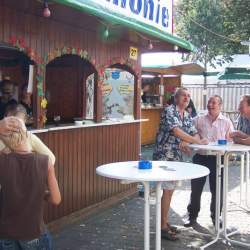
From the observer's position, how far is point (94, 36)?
6371 millimetres

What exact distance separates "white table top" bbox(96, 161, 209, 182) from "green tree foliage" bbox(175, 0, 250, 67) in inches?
533

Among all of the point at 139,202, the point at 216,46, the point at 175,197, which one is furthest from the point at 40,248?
the point at 216,46

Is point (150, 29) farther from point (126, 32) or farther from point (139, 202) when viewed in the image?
point (139, 202)

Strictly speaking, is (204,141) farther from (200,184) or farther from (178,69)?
(178,69)

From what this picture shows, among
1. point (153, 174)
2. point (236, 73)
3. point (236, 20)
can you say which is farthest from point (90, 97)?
point (236, 20)

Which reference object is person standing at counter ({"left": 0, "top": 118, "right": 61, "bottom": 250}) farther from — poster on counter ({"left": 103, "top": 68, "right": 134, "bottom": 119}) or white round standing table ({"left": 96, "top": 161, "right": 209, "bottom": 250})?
poster on counter ({"left": 103, "top": 68, "right": 134, "bottom": 119})

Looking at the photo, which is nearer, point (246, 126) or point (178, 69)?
point (246, 126)

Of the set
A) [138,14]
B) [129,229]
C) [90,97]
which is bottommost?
[129,229]

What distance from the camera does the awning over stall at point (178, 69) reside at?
14.3 m

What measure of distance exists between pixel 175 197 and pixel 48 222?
2804mm

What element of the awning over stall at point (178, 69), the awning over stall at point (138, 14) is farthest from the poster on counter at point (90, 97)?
the awning over stall at point (178, 69)

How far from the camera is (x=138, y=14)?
21.4 ft

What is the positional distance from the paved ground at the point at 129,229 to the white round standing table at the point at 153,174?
1.14 meters

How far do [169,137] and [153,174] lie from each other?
5.09 ft
